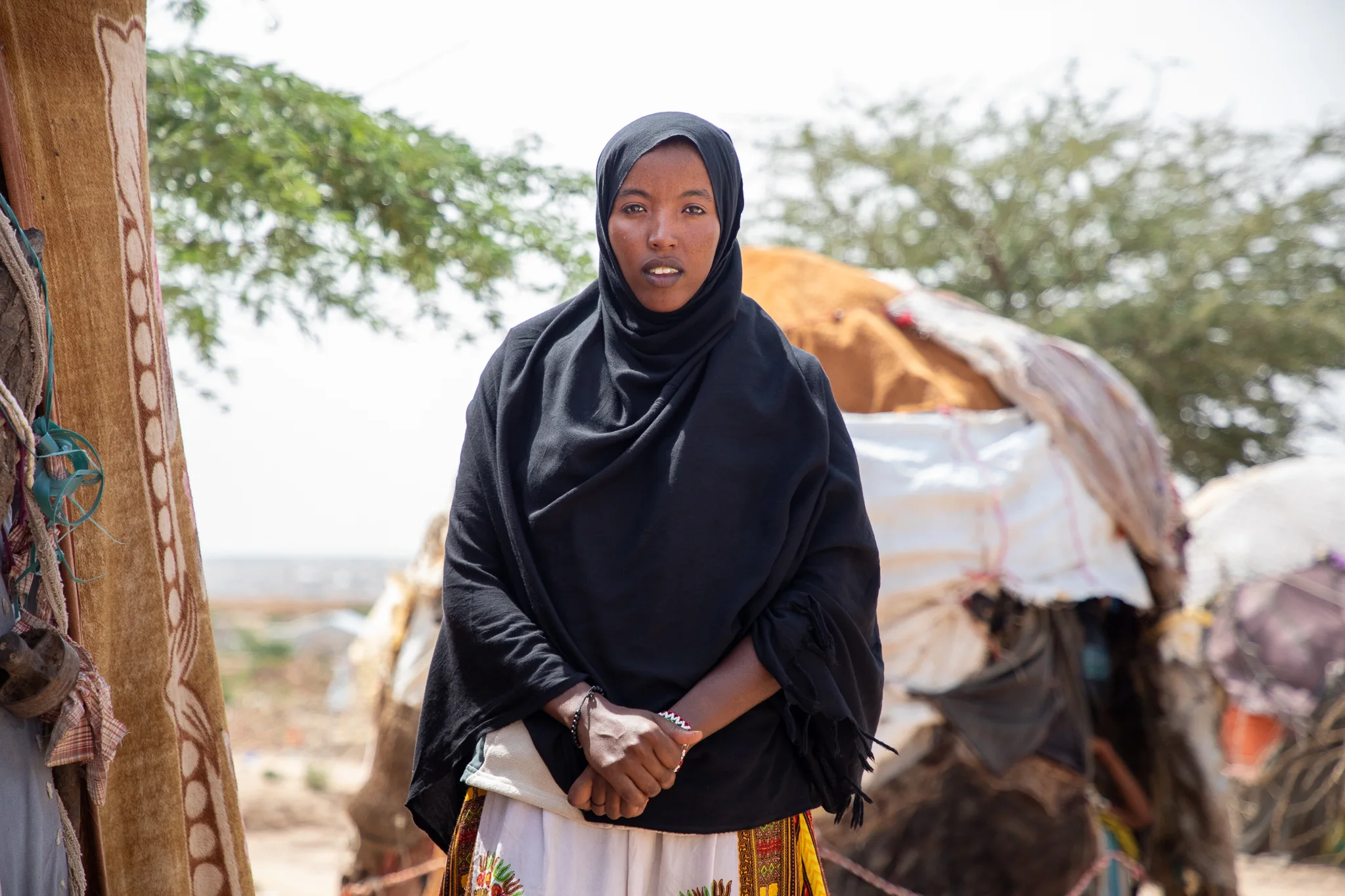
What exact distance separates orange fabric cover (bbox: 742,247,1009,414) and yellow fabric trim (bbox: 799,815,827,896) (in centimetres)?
271

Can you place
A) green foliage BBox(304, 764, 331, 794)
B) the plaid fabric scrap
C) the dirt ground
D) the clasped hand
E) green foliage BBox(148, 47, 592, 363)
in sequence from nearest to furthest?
the plaid fabric scrap
the clasped hand
green foliage BBox(148, 47, 592, 363)
the dirt ground
green foliage BBox(304, 764, 331, 794)

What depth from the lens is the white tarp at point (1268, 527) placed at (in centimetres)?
959

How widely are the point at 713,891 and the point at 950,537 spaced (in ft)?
8.71

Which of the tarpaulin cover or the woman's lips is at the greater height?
the woman's lips

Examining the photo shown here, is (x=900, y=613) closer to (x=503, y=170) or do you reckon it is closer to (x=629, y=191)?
(x=503, y=170)

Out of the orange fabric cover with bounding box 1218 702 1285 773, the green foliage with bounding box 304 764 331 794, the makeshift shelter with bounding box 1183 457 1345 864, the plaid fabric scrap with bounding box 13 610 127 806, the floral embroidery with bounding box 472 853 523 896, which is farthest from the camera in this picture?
the green foliage with bounding box 304 764 331 794

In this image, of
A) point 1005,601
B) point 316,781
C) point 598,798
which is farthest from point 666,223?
point 316,781

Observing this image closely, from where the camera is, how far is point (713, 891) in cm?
206

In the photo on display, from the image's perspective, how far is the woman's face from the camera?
2225 mm

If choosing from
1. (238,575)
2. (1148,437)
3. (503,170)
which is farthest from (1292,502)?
(238,575)

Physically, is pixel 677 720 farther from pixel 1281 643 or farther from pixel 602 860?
pixel 1281 643

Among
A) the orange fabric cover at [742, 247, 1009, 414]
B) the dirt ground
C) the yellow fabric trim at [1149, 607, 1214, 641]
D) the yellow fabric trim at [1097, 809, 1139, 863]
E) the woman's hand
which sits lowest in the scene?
the dirt ground

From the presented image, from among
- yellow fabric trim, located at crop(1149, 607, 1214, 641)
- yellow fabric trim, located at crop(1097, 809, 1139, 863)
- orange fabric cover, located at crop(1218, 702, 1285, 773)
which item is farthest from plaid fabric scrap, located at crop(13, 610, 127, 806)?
orange fabric cover, located at crop(1218, 702, 1285, 773)

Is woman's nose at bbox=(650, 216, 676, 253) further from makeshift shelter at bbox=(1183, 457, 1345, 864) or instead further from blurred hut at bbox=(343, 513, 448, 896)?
makeshift shelter at bbox=(1183, 457, 1345, 864)
